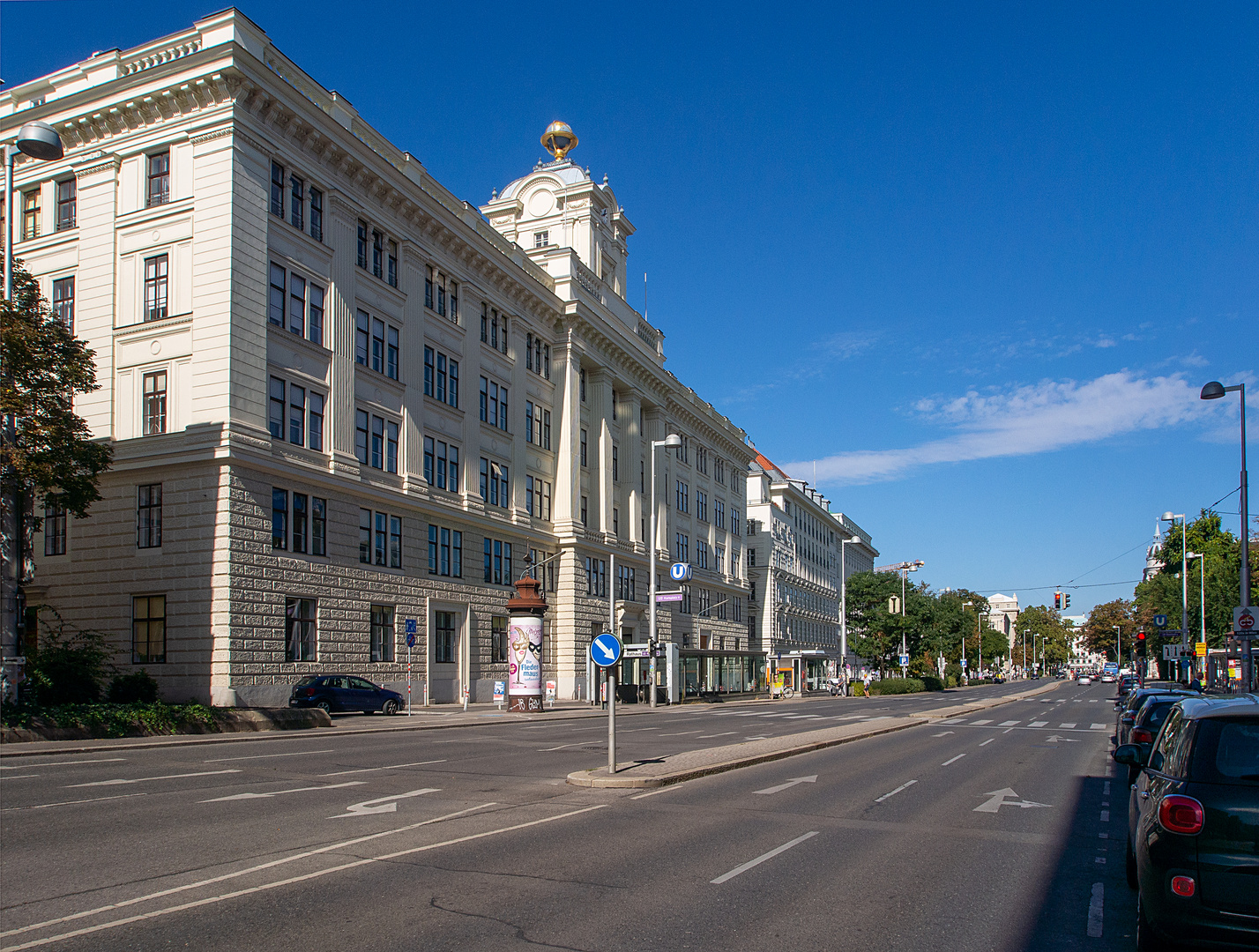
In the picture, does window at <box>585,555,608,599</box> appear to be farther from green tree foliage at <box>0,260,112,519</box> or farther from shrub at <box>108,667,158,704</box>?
green tree foliage at <box>0,260,112,519</box>

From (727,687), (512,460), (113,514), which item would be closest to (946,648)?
(727,687)

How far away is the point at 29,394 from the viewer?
87.0 ft

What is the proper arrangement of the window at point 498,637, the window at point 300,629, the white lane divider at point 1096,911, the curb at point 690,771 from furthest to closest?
the window at point 498,637 < the window at point 300,629 < the curb at point 690,771 < the white lane divider at point 1096,911

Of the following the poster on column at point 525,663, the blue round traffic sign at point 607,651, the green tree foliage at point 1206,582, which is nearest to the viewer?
the blue round traffic sign at point 607,651

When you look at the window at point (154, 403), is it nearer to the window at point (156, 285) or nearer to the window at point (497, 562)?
the window at point (156, 285)

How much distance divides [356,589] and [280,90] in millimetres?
17726

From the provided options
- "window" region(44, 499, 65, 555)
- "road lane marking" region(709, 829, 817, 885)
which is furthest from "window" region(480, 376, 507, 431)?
"road lane marking" region(709, 829, 817, 885)

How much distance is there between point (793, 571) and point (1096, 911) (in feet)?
318

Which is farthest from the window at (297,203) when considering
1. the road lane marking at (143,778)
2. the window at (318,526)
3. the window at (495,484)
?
the road lane marking at (143,778)

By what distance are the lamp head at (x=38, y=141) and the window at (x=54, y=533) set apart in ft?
58.6

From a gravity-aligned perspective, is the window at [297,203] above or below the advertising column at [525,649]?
above

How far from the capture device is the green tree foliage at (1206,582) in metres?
72.3

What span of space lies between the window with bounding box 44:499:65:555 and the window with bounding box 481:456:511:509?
17.9 metres

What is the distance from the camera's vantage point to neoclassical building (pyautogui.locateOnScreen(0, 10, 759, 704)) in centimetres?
3356
